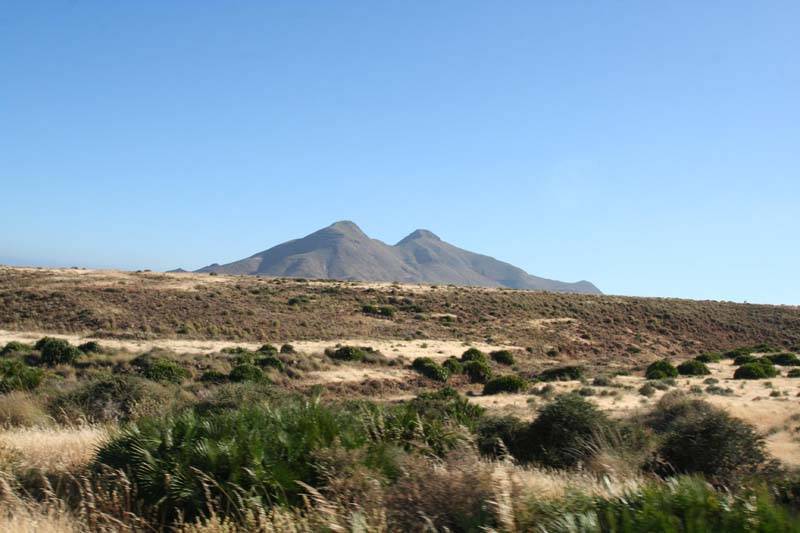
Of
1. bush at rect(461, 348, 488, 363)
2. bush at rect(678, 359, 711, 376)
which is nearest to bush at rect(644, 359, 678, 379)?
bush at rect(678, 359, 711, 376)

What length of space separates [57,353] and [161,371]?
7.79 m

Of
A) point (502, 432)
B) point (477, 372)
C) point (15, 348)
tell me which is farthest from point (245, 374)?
point (502, 432)

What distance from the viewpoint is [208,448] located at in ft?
20.3

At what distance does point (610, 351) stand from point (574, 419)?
4288 cm

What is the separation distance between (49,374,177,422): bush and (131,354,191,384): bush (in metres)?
7.37

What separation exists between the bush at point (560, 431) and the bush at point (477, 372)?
21262 mm

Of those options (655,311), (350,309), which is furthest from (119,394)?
(655,311)

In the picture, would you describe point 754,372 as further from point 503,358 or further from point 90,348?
point 90,348

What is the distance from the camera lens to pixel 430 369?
33.3 m

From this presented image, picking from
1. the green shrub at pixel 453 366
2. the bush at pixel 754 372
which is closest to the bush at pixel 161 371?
the green shrub at pixel 453 366

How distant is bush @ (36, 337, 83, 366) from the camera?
94.9 feet

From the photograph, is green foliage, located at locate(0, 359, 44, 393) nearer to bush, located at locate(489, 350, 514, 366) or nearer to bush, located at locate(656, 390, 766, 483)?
bush, located at locate(656, 390, 766, 483)

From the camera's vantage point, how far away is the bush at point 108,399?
13898mm

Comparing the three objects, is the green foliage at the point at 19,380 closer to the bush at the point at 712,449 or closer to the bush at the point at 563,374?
the bush at the point at 712,449
